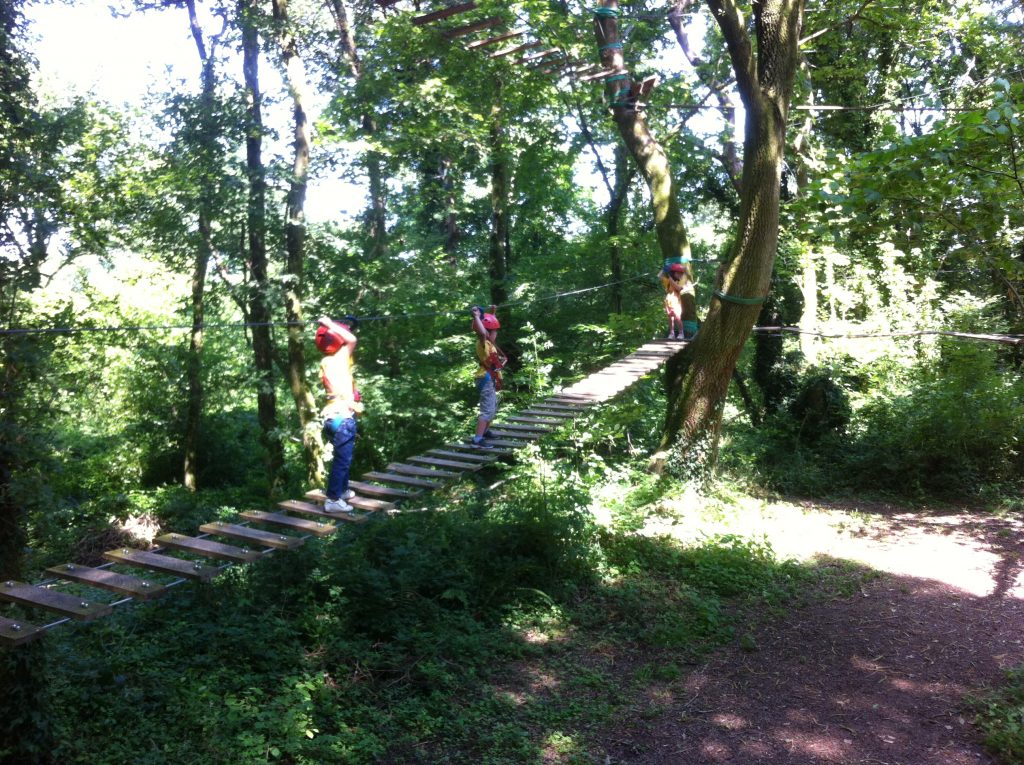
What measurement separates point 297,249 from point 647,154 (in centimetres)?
610

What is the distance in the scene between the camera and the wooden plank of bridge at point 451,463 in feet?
19.2

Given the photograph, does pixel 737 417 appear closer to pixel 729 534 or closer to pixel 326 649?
pixel 729 534

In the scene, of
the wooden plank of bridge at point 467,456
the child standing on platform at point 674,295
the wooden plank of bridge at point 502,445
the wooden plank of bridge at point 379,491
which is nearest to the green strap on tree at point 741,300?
the child standing on platform at point 674,295

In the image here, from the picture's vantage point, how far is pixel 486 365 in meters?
6.65

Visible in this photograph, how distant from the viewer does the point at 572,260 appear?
14344 millimetres

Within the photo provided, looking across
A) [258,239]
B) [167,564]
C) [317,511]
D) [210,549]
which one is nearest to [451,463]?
[317,511]

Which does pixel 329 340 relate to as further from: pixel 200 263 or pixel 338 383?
pixel 200 263

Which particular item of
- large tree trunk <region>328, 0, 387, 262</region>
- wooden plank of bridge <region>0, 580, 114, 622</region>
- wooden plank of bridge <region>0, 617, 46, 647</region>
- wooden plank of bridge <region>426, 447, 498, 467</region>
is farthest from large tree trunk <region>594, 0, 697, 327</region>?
wooden plank of bridge <region>0, 617, 46, 647</region>

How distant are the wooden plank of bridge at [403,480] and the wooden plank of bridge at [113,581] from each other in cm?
211

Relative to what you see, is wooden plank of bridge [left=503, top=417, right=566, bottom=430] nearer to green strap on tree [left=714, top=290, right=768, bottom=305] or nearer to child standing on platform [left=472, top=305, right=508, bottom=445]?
child standing on platform [left=472, top=305, right=508, bottom=445]

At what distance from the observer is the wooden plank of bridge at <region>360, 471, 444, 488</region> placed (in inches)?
215

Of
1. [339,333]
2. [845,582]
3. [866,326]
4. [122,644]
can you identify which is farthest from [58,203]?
[866,326]

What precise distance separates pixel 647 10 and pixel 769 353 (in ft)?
22.2

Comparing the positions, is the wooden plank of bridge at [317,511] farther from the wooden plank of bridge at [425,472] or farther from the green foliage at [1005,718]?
the green foliage at [1005,718]
